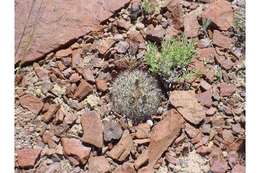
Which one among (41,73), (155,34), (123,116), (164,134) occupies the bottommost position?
(164,134)

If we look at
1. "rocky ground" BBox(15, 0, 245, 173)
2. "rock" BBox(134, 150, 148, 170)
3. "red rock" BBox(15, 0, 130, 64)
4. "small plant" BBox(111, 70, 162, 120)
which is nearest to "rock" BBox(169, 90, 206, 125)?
"rocky ground" BBox(15, 0, 245, 173)

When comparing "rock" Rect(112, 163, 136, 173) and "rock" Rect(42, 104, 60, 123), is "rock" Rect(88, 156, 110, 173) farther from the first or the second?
"rock" Rect(42, 104, 60, 123)

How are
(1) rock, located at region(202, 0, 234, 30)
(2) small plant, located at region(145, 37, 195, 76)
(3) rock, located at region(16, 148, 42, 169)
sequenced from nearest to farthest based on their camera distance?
(3) rock, located at region(16, 148, 42, 169), (2) small plant, located at region(145, 37, 195, 76), (1) rock, located at region(202, 0, 234, 30)

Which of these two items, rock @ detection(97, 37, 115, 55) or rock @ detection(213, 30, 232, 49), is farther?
rock @ detection(213, 30, 232, 49)

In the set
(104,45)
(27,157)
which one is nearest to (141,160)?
(27,157)

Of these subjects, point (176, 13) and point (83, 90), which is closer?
point (83, 90)

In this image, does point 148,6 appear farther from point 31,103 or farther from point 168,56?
point 31,103
